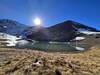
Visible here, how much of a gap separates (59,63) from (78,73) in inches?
113

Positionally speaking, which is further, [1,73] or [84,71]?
[84,71]

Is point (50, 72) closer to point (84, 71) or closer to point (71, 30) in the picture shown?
point (84, 71)

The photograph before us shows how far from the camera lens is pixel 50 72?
1402 cm

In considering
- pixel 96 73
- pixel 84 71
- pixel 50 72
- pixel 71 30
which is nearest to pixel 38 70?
pixel 50 72

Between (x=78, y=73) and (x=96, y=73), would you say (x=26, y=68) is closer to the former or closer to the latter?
(x=78, y=73)

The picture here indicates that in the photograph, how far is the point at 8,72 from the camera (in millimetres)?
14688

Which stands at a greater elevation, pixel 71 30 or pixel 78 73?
pixel 71 30

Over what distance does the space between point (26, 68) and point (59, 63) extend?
3774 mm

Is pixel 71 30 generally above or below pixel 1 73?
above

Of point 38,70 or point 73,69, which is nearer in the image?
point 38,70

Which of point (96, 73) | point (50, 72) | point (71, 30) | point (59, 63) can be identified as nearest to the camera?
point (50, 72)

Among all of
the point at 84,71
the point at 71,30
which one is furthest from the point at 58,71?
the point at 71,30

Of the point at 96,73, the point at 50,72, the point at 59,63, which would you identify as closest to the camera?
the point at 50,72

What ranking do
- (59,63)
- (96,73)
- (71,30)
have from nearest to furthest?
(96,73) < (59,63) < (71,30)
